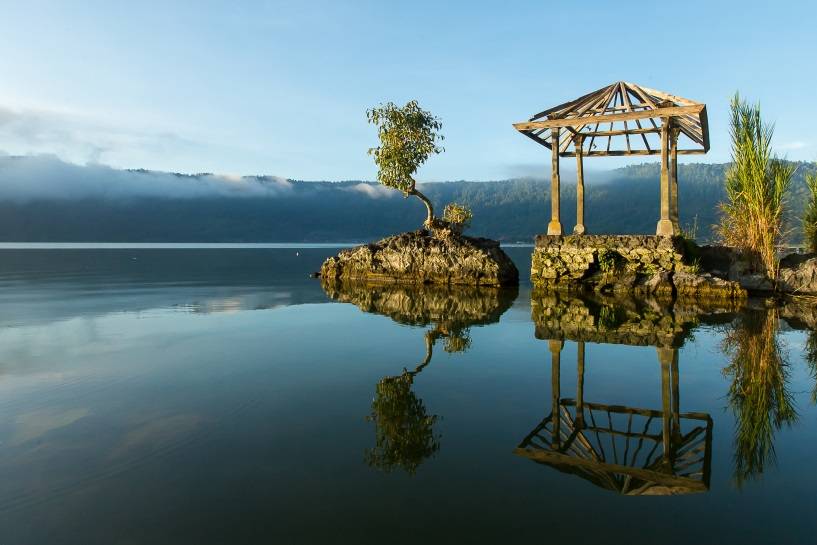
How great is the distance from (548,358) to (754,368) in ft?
10.4

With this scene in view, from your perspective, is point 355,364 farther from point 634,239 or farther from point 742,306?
point 634,239

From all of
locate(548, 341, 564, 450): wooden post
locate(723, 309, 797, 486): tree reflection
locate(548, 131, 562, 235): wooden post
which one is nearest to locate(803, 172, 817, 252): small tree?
locate(548, 131, 562, 235): wooden post

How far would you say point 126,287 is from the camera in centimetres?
2408

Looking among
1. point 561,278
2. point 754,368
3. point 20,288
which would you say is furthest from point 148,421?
point 20,288

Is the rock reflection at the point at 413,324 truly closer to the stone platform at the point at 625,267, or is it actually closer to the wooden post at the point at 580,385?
the wooden post at the point at 580,385

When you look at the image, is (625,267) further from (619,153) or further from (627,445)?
(627,445)

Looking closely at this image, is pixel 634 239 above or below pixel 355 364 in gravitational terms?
above

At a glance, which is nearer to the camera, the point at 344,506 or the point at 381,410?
the point at 344,506

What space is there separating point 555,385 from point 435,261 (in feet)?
56.1

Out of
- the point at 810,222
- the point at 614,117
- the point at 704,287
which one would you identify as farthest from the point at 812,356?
the point at 810,222

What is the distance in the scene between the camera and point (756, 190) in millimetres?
17797

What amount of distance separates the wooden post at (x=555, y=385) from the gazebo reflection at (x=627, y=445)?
1cm

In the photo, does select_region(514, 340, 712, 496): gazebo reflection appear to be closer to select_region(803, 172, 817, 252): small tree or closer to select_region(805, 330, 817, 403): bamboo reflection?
select_region(805, 330, 817, 403): bamboo reflection

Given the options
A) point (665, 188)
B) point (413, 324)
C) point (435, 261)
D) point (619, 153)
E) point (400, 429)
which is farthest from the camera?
point (435, 261)
